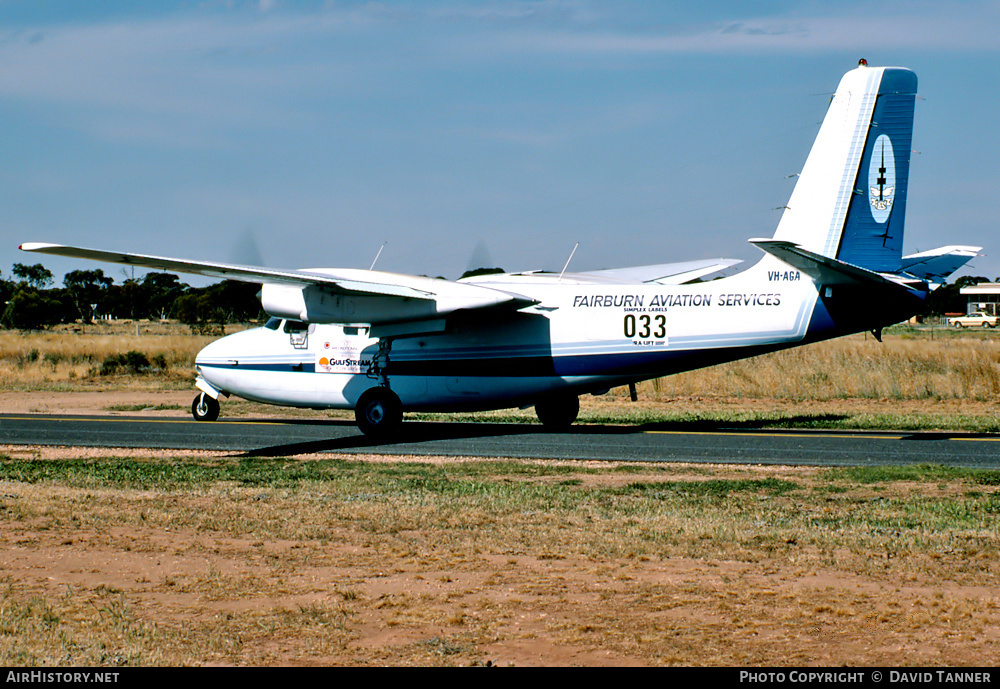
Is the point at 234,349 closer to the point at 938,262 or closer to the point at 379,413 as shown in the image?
the point at 379,413

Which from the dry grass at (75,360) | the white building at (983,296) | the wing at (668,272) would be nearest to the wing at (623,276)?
the wing at (668,272)

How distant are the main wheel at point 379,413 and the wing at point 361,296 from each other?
1.65m

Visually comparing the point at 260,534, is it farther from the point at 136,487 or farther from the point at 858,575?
the point at 858,575

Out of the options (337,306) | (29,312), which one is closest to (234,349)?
(337,306)

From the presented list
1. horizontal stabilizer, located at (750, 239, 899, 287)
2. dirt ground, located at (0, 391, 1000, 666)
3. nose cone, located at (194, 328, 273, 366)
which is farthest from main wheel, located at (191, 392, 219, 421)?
dirt ground, located at (0, 391, 1000, 666)

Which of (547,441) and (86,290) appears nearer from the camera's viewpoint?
(547,441)

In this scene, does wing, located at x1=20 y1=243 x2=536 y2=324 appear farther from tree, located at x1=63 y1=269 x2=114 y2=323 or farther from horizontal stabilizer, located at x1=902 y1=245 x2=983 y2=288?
tree, located at x1=63 y1=269 x2=114 y2=323

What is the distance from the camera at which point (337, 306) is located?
71.4 ft

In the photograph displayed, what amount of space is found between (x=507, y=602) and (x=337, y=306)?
14263 mm

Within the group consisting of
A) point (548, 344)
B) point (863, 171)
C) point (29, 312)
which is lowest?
point (548, 344)

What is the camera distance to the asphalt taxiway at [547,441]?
17828 millimetres

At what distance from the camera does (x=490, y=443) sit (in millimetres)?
20438

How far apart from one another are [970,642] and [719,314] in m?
13.9

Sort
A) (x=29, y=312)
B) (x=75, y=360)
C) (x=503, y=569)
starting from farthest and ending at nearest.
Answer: (x=29, y=312) < (x=75, y=360) < (x=503, y=569)
